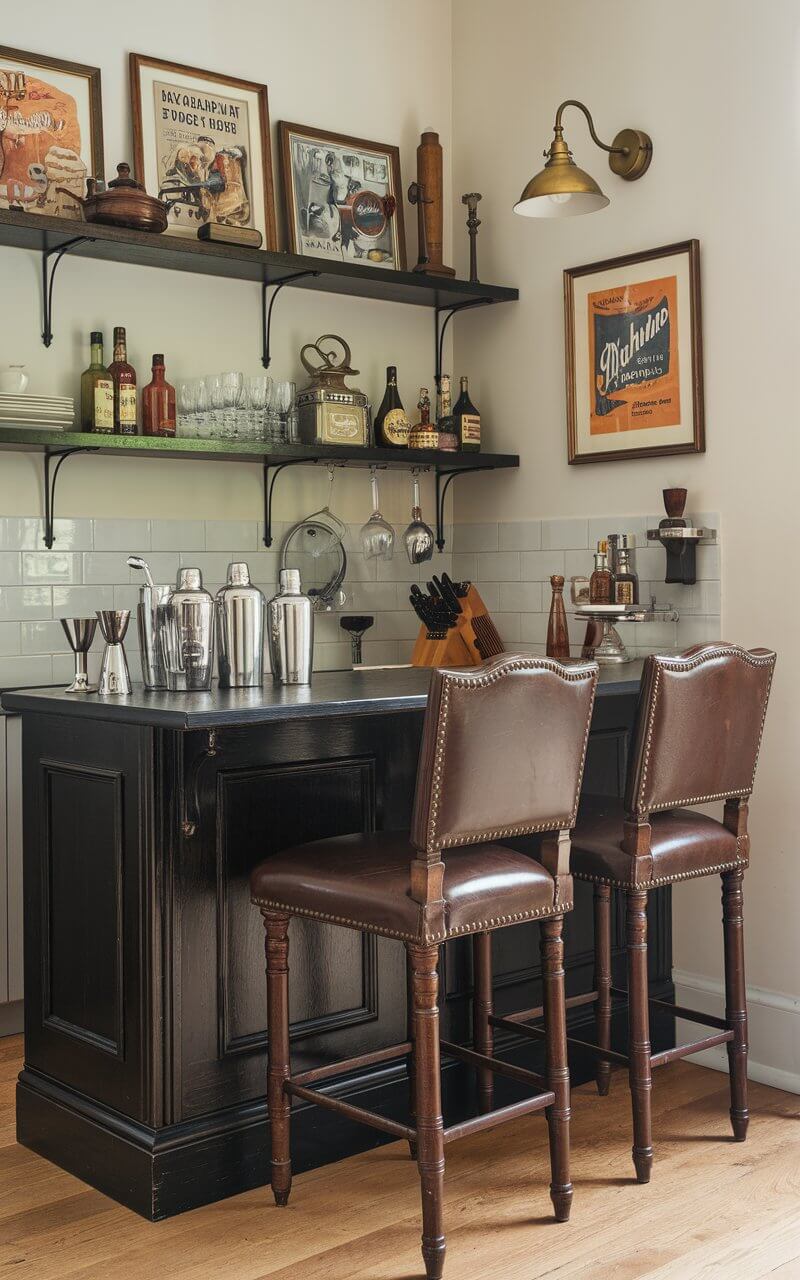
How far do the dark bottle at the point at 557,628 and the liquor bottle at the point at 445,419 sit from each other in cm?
68

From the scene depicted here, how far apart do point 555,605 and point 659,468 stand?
495mm

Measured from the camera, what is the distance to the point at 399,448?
4.18m

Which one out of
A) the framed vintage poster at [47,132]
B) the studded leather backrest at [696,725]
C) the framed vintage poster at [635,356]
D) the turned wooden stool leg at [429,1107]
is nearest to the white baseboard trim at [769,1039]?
the studded leather backrest at [696,725]

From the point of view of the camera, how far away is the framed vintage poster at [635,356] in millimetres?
3633

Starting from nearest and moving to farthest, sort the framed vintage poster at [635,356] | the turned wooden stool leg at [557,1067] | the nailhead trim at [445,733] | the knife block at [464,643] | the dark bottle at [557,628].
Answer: the nailhead trim at [445,733] < the turned wooden stool leg at [557,1067] < the framed vintage poster at [635,356] < the dark bottle at [557,628] < the knife block at [464,643]

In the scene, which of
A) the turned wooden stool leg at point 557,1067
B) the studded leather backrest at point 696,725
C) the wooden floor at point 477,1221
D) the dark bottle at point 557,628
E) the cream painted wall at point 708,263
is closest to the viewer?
the wooden floor at point 477,1221

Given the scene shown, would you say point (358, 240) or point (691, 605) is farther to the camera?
point (358, 240)

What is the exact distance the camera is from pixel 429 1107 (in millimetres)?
2236

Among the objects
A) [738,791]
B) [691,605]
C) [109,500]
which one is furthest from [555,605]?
[109,500]

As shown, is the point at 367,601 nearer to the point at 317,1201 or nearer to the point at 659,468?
the point at 659,468

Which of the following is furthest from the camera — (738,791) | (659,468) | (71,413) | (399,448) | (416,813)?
(399,448)

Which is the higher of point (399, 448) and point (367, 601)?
point (399, 448)

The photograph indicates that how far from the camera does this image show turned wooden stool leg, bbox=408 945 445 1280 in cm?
224

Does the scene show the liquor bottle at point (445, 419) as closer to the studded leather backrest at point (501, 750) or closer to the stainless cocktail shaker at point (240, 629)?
the stainless cocktail shaker at point (240, 629)
